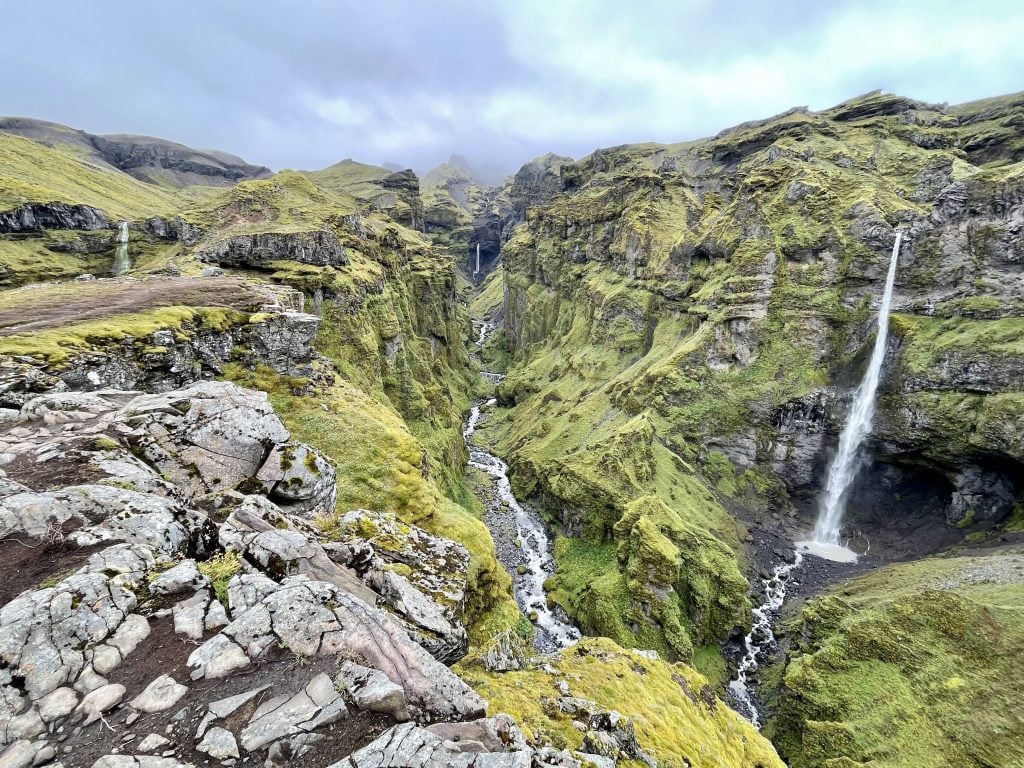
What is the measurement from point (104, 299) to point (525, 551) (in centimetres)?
5924

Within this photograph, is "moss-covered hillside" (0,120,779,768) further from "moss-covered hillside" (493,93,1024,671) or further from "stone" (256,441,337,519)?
"moss-covered hillside" (493,93,1024,671)

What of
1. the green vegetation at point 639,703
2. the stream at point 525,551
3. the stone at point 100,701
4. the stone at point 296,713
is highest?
the stone at point 100,701

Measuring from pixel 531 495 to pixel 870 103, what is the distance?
559 feet

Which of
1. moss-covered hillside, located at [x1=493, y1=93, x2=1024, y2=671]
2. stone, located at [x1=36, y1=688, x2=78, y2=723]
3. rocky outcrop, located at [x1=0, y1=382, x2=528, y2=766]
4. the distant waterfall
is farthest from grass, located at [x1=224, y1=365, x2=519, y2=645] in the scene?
the distant waterfall

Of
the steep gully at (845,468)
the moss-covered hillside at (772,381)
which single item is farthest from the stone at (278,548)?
the steep gully at (845,468)

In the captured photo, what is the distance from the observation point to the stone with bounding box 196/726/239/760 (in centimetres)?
821

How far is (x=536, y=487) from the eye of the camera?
8475cm

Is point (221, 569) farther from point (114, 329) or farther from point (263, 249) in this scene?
point (263, 249)

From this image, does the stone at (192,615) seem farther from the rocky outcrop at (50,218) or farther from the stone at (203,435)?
the rocky outcrop at (50,218)

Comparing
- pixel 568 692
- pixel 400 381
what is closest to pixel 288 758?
pixel 568 692

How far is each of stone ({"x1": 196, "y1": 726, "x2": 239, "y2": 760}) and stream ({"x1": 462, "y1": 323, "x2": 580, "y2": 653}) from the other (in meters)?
50.3

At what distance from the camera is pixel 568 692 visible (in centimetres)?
1955

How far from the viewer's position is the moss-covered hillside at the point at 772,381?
58.2 meters

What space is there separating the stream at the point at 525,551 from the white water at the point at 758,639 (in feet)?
60.9
